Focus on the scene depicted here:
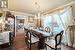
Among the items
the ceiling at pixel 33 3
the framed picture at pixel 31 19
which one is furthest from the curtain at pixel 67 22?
the framed picture at pixel 31 19

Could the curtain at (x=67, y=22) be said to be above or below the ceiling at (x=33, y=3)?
below

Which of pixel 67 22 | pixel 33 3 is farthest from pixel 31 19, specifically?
pixel 67 22

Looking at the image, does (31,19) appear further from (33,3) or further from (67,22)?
(67,22)

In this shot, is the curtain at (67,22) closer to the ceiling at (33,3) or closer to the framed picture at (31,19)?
the ceiling at (33,3)

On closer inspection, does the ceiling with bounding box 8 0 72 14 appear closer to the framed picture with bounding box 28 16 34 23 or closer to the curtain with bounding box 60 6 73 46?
the curtain with bounding box 60 6 73 46

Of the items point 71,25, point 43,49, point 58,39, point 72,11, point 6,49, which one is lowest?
point 43,49

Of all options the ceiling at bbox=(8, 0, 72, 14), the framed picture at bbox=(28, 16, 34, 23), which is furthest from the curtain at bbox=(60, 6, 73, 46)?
the framed picture at bbox=(28, 16, 34, 23)

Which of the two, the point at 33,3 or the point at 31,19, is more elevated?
the point at 33,3

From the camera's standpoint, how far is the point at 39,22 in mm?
8766

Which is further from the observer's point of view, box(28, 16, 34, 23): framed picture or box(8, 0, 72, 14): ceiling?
box(28, 16, 34, 23): framed picture

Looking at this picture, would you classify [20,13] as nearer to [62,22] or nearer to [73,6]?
[62,22]

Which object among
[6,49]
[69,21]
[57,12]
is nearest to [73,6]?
[69,21]

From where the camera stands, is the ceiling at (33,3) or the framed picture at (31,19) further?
the framed picture at (31,19)

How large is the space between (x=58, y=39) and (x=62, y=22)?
8.70ft
